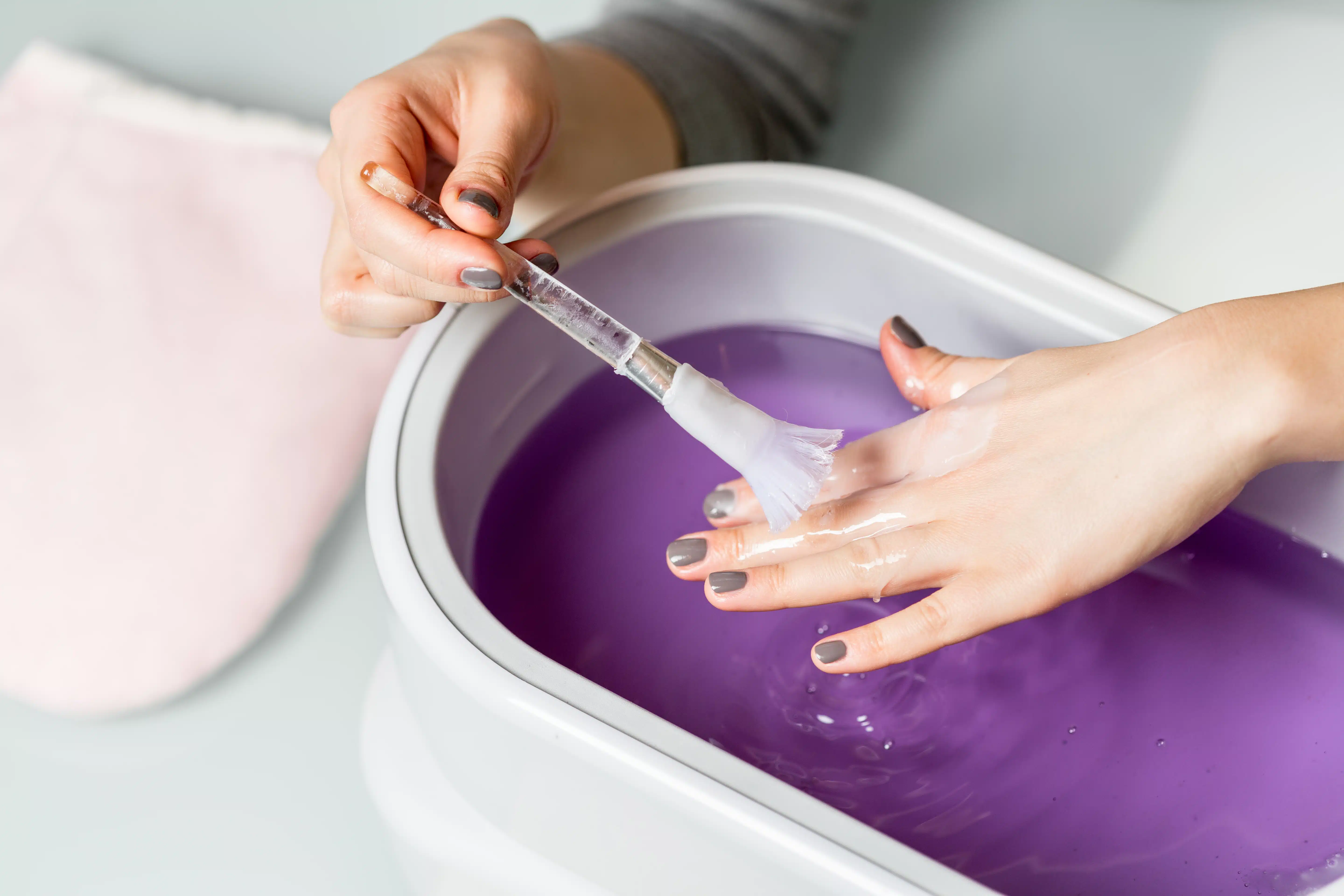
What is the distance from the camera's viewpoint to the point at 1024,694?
1.96 ft

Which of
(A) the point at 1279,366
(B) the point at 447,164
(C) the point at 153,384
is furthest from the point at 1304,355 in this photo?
(C) the point at 153,384

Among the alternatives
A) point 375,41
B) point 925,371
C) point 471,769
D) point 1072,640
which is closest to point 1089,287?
point 925,371

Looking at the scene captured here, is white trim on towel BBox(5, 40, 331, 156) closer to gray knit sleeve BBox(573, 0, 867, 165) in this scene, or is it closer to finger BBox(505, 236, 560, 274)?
gray knit sleeve BBox(573, 0, 867, 165)

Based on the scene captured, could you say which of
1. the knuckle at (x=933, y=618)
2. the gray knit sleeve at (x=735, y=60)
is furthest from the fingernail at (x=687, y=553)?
the gray knit sleeve at (x=735, y=60)

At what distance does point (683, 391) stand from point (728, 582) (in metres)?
0.10

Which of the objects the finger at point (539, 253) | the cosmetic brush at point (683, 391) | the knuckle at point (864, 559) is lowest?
the knuckle at point (864, 559)

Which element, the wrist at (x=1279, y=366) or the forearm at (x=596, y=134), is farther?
the forearm at (x=596, y=134)

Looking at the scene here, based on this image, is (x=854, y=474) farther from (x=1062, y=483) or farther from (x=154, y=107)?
(x=154, y=107)

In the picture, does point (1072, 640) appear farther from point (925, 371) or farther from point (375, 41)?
point (375, 41)

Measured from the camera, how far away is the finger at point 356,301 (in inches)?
23.6

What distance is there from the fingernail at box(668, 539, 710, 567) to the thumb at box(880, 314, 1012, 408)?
0.17 metres

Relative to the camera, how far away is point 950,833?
0.55 metres

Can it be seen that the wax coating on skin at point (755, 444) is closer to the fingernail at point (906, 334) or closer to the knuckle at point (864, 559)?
the knuckle at point (864, 559)

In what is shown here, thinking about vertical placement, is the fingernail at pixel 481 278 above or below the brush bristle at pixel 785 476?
above
